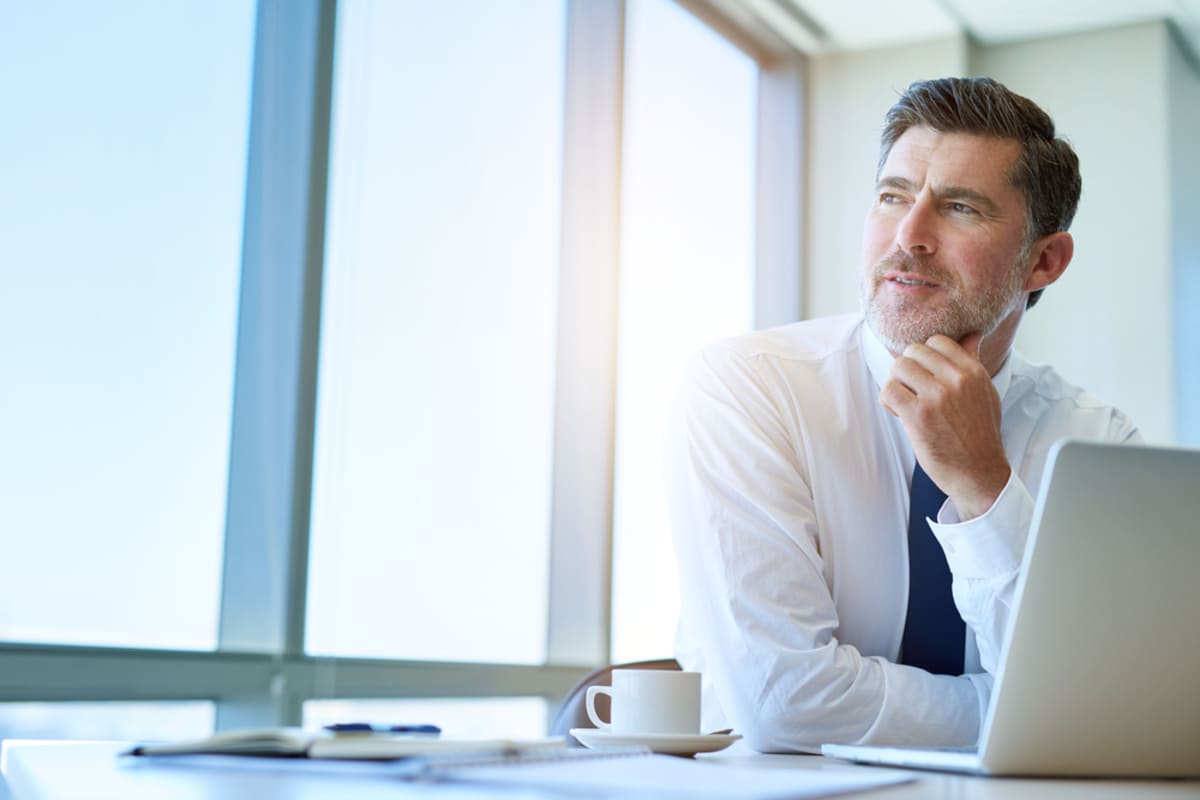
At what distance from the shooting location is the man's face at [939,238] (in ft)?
5.85

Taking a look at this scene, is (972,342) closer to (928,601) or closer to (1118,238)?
(928,601)

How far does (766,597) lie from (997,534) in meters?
0.30

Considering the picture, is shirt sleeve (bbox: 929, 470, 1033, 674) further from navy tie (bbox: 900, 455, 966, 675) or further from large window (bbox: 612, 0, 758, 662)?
A: large window (bbox: 612, 0, 758, 662)

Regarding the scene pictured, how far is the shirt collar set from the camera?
179 centimetres

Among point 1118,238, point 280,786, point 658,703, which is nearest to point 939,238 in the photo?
point 658,703

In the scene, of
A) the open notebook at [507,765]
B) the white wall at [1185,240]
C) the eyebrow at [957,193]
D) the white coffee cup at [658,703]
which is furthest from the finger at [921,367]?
the white wall at [1185,240]

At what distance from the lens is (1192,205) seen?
4.62 m

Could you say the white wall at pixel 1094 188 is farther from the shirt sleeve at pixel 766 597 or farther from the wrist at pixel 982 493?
the wrist at pixel 982 493

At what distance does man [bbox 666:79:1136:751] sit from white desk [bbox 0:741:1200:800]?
0.47 m

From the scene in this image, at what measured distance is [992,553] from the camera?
1.33 m

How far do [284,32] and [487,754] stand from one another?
219cm

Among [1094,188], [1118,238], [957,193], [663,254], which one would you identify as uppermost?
[1094,188]

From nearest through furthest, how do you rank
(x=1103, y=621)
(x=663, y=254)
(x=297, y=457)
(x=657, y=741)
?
1. (x=1103, y=621)
2. (x=657, y=741)
3. (x=297, y=457)
4. (x=663, y=254)

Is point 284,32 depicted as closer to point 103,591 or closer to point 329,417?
point 329,417
